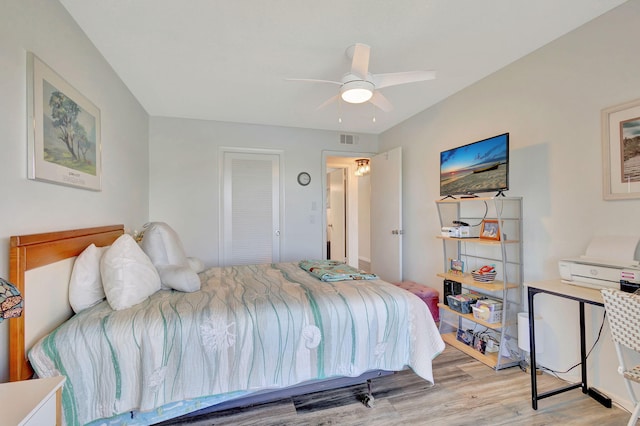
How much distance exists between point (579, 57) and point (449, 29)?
3.22 feet

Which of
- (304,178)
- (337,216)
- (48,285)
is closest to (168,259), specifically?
(48,285)

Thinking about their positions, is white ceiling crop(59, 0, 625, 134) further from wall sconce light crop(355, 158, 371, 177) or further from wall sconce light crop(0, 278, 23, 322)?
wall sconce light crop(355, 158, 371, 177)

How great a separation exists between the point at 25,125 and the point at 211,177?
2.61 m

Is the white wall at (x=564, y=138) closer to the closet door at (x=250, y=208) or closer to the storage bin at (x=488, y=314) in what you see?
the storage bin at (x=488, y=314)

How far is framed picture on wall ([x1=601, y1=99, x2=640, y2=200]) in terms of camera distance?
1779mm

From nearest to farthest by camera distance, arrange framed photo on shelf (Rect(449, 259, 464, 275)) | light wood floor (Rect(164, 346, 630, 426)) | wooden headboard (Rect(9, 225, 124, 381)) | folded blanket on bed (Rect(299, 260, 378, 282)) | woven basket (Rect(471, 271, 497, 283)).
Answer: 1. wooden headboard (Rect(9, 225, 124, 381))
2. light wood floor (Rect(164, 346, 630, 426))
3. folded blanket on bed (Rect(299, 260, 378, 282))
4. woven basket (Rect(471, 271, 497, 283))
5. framed photo on shelf (Rect(449, 259, 464, 275))

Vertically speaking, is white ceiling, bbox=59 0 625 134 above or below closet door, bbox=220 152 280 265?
above

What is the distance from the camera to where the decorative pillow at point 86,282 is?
171 centimetres

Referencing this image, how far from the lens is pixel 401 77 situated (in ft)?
6.83

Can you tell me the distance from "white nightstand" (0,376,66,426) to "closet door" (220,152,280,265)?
3024 millimetres

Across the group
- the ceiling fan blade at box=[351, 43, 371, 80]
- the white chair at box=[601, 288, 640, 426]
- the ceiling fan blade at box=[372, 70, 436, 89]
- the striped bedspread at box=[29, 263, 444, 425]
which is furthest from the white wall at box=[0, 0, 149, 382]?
the white chair at box=[601, 288, 640, 426]

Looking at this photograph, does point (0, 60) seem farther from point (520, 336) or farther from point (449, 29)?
point (520, 336)

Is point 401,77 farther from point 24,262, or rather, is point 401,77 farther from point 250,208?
point 250,208

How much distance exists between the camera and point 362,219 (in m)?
6.70
